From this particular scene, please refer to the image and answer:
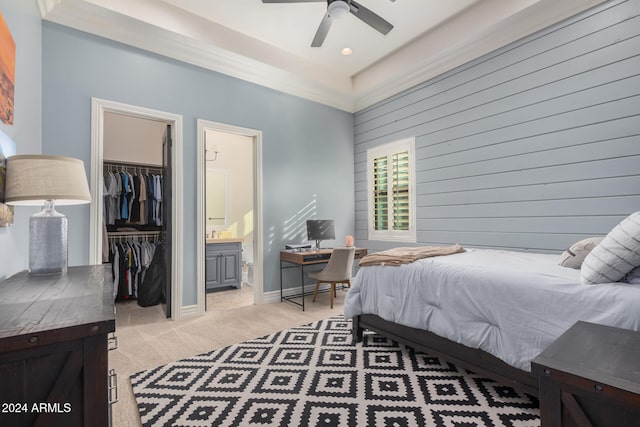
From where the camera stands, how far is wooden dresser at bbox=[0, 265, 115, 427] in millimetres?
796

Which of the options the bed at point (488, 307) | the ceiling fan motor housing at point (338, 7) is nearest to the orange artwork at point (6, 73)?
the ceiling fan motor housing at point (338, 7)

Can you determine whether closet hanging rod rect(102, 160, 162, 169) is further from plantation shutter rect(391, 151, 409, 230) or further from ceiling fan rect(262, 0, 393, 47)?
plantation shutter rect(391, 151, 409, 230)

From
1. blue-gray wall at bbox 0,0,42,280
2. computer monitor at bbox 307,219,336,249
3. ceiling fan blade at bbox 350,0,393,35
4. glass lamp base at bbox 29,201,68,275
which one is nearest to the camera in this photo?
glass lamp base at bbox 29,201,68,275

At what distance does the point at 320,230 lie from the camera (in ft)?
14.9

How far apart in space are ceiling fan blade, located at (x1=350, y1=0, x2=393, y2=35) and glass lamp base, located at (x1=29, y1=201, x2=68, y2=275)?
2.79 metres

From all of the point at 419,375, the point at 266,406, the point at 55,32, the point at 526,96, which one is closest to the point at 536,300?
the point at 419,375

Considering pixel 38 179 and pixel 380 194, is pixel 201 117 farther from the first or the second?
pixel 380 194

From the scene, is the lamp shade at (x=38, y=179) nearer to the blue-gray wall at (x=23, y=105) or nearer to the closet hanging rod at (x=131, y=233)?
the blue-gray wall at (x=23, y=105)

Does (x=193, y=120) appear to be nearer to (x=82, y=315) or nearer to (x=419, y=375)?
(x=82, y=315)

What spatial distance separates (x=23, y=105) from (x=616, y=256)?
3.65 m

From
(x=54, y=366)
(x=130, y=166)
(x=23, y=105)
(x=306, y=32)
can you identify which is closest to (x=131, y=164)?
(x=130, y=166)

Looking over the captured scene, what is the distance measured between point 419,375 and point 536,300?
3.04ft

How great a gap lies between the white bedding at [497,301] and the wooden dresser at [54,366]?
193 centimetres

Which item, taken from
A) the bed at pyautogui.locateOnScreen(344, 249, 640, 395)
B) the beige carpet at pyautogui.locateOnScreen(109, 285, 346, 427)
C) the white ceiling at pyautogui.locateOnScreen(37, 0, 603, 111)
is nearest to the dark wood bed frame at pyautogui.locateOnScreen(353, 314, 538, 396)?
the bed at pyautogui.locateOnScreen(344, 249, 640, 395)
